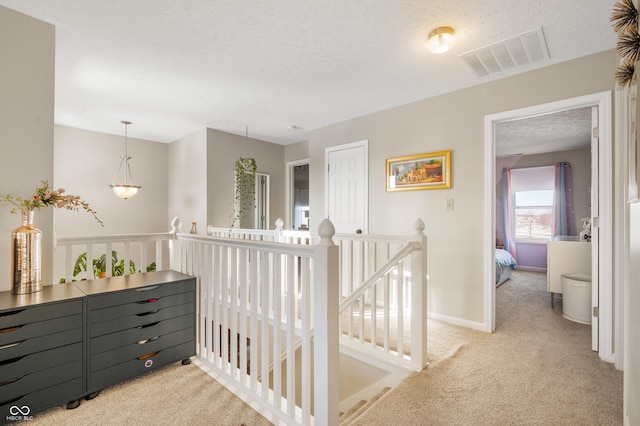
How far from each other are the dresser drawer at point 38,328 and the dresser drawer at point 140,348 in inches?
10.3

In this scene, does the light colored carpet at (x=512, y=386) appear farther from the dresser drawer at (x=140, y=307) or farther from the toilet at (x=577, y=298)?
the dresser drawer at (x=140, y=307)

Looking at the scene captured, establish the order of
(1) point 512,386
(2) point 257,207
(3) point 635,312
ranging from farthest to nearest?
(2) point 257,207, (1) point 512,386, (3) point 635,312

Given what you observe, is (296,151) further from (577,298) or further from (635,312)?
(635,312)

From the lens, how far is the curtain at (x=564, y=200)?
571 cm

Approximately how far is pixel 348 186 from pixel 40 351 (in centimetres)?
331

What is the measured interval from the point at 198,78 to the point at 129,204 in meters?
3.08

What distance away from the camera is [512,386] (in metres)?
1.92

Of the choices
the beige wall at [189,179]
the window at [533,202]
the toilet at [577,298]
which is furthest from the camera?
the window at [533,202]

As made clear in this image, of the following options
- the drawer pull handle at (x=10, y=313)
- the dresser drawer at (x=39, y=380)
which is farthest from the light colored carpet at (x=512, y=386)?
the drawer pull handle at (x=10, y=313)

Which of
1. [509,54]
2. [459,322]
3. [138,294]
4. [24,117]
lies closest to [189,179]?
[24,117]

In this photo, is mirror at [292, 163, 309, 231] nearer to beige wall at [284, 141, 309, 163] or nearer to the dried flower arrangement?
beige wall at [284, 141, 309, 163]

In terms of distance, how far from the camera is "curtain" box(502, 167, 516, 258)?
Answer: 21.1 feet

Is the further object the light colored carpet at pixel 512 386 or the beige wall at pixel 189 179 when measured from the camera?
the beige wall at pixel 189 179

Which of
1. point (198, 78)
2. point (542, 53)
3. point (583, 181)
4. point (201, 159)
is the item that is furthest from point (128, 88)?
point (583, 181)
